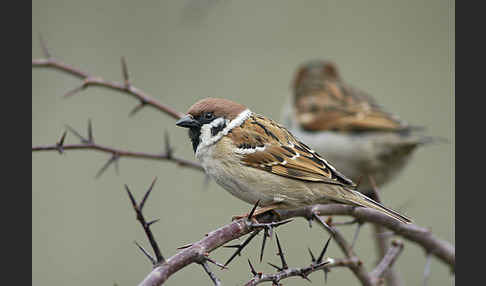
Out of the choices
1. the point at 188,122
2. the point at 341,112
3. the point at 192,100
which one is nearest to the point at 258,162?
the point at 188,122

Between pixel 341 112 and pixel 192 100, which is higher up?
pixel 192 100

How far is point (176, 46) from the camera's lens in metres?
5.80

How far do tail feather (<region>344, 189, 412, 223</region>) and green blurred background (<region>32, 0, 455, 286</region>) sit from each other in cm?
161

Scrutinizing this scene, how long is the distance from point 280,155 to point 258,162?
13 cm

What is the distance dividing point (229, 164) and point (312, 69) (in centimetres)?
343

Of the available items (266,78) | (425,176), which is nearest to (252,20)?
(266,78)

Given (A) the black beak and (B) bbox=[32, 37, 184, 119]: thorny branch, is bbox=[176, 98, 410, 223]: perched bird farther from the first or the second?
(B) bbox=[32, 37, 184, 119]: thorny branch

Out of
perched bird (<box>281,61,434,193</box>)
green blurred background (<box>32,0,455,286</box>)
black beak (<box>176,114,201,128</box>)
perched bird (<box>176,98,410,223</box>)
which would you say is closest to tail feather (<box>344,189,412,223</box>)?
perched bird (<box>176,98,410,223</box>)

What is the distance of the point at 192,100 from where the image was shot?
18.2 ft

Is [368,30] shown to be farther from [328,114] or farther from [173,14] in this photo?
[173,14]

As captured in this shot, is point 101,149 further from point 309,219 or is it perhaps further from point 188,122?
point 309,219

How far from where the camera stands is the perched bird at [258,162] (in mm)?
2855

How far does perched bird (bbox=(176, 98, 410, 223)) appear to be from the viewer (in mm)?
2855

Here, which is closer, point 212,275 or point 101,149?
point 212,275
